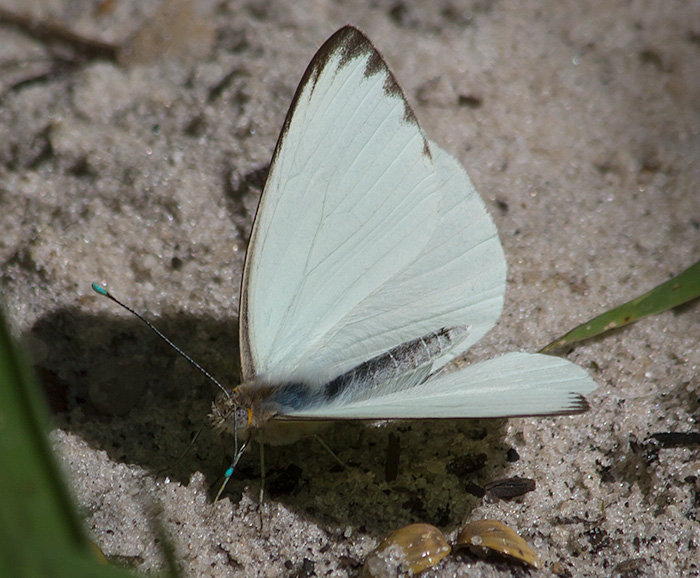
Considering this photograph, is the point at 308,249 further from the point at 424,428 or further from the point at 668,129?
the point at 668,129

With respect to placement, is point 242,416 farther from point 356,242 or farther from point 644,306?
point 644,306

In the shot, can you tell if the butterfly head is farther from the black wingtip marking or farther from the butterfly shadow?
the black wingtip marking

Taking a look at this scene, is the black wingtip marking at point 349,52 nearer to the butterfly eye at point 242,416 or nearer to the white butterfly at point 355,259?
the white butterfly at point 355,259

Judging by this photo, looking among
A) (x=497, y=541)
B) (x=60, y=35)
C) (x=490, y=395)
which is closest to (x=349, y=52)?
(x=490, y=395)

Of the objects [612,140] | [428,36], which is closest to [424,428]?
[612,140]

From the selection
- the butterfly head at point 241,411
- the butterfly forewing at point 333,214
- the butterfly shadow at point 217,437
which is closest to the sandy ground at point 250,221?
the butterfly shadow at point 217,437

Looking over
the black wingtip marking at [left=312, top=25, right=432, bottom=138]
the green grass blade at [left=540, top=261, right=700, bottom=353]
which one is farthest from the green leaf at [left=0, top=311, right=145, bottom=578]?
the green grass blade at [left=540, top=261, right=700, bottom=353]
